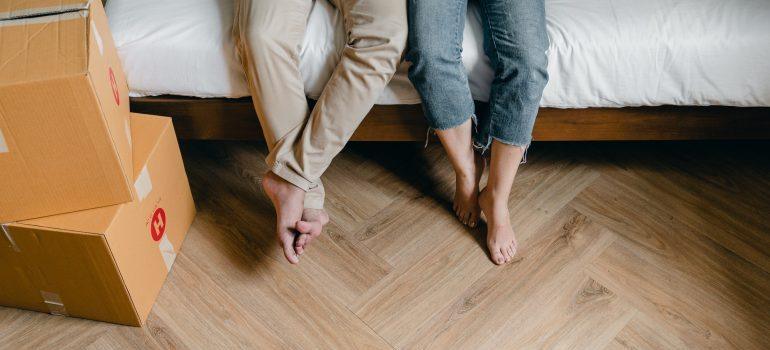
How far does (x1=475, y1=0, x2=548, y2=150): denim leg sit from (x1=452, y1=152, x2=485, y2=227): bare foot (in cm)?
12

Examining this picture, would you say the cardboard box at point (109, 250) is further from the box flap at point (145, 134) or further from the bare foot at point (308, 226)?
the bare foot at point (308, 226)

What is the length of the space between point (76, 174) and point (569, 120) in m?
0.89

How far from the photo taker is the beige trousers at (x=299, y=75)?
1136mm

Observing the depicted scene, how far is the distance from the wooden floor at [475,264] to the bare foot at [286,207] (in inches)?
3.0

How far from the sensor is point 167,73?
4.00ft

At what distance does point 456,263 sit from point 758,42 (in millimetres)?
683

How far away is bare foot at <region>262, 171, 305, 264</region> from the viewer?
1.20 m

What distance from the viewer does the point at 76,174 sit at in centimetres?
100

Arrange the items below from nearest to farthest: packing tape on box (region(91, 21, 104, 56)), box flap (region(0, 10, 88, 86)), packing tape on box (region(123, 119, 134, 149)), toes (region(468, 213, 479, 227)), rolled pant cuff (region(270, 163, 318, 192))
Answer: box flap (region(0, 10, 88, 86)) → packing tape on box (region(91, 21, 104, 56)) → packing tape on box (region(123, 119, 134, 149)) → rolled pant cuff (region(270, 163, 318, 192)) → toes (region(468, 213, 479, 227))

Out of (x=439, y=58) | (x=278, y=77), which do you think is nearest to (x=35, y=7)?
(x=278, y=77)

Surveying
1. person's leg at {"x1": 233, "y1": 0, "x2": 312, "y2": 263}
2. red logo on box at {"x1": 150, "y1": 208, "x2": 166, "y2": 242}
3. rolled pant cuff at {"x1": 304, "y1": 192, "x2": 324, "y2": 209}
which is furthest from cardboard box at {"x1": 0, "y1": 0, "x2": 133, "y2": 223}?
rolled pant cuff at {"x1": 304, "y1": 192, "x2": 324, "y2": 209}

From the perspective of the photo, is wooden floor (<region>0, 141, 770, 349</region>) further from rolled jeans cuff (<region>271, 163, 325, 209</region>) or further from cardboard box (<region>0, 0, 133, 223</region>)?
cardboard box (<region>0, 0, 133, 223</region>)

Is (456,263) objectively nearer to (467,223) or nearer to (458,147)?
(467,223)

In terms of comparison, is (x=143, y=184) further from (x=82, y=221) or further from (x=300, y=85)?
(x=300, y=85)
